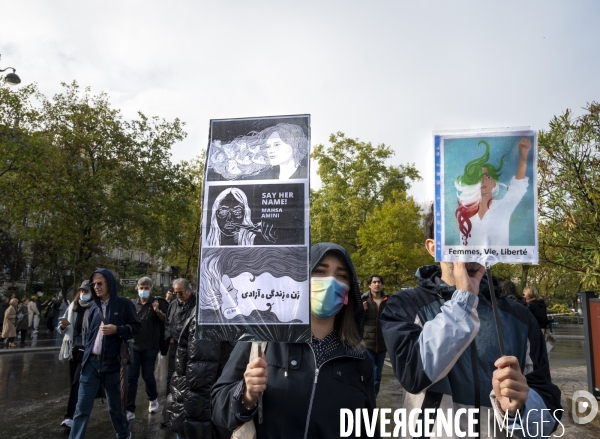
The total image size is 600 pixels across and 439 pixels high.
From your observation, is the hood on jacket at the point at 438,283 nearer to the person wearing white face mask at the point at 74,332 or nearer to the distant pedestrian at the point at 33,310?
the person wearing white face mask at the point at 74,332

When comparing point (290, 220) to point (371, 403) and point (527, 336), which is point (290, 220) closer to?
point (371, 403)

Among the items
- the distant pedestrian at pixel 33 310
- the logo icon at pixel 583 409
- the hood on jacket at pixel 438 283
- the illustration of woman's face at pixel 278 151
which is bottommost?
the logo icon at pixel 583 409

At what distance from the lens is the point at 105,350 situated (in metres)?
6.06

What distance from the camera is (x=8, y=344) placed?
19.2 metres

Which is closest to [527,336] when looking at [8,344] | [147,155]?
[8,344]

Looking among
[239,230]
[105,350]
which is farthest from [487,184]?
[105,350]

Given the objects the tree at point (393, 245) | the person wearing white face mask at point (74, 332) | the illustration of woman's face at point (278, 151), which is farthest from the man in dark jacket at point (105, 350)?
the tree at point (393, 245)

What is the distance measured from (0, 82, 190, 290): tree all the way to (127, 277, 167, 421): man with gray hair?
16.3m

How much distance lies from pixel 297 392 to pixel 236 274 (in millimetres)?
592

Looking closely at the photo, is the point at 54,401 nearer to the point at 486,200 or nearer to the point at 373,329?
the point at 373,329

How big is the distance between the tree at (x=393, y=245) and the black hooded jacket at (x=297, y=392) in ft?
101

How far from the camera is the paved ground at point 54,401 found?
691 cm

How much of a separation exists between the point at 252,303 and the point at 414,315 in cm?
73

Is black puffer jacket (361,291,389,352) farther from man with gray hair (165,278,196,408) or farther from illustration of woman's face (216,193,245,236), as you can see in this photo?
illustration of woman's face (216,193,245,236)
